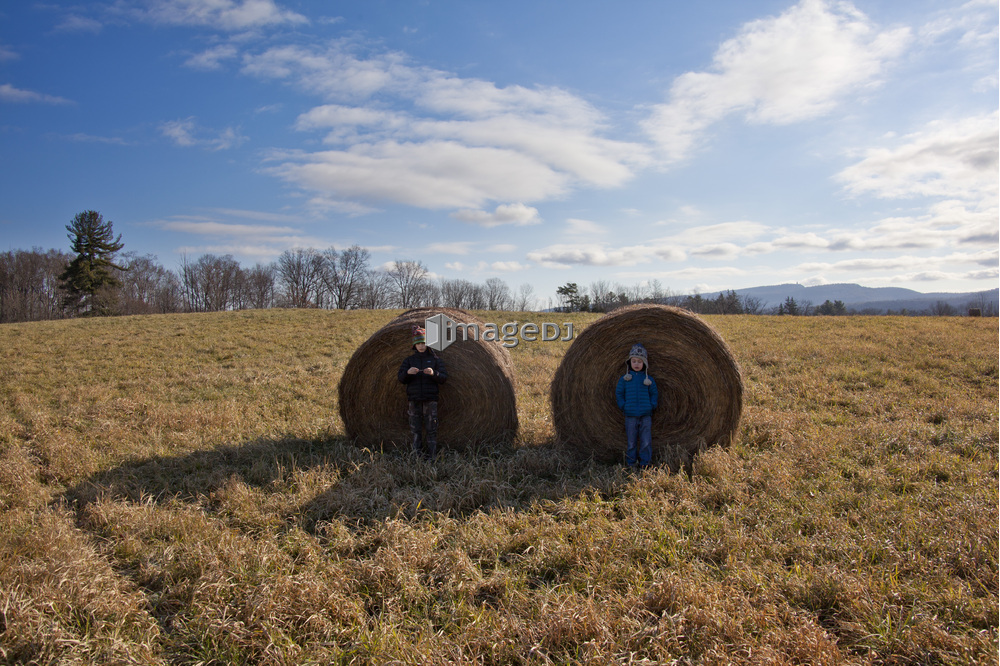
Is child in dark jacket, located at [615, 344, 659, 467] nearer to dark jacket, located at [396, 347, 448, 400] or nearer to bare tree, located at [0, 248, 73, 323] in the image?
dark jacket, located at [396, 347, 448, 400]

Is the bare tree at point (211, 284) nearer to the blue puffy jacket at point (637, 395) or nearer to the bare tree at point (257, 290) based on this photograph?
the bare tree at point (257, 290)

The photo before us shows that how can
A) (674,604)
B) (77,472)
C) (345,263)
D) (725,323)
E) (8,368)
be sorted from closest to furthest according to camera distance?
(674,604), (77,472), (8,368), (725,323), (345,263)

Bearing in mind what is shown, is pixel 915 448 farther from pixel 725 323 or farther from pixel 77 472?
pixel 725 323

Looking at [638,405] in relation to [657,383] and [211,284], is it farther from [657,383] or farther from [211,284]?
[211,284]

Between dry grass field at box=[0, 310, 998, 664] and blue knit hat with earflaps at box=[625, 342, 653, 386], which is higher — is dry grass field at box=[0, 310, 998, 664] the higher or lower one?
the lower one

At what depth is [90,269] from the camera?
44906 millimetres

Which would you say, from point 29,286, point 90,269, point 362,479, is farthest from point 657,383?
point 29,286

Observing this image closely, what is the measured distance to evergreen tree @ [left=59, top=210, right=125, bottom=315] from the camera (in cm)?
4434

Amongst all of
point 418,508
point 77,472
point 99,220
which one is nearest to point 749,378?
point 418,508

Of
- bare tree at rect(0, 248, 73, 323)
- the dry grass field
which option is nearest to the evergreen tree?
bare tree at rect(0, 248, 73, 323)

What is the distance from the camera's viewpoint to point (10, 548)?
4.36 m

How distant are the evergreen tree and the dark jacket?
49.6 metres

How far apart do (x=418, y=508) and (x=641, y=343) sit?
3.78m

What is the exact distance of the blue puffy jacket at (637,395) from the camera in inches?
264
